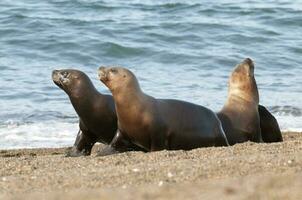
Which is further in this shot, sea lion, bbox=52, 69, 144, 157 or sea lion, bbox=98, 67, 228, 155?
sea lion, bbox=52, 69, 144, 157

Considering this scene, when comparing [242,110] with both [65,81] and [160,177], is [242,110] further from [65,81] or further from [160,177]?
[160,177]

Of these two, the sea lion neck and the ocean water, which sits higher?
the sea lion neck

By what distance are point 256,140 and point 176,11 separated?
42.6 feet

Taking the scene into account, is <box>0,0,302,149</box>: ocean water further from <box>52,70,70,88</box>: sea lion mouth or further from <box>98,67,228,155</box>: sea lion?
<box>98,67,228,155</box>: sea lion

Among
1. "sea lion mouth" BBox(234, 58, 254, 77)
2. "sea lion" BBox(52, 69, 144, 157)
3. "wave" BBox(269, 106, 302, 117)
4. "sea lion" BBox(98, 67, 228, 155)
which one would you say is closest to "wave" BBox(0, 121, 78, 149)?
"sea lion" BBox(52, 69, 144, 157)

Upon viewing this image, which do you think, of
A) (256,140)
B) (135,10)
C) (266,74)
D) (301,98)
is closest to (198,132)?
(256,140)

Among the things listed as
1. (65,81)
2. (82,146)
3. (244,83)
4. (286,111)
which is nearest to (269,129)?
(244,83)

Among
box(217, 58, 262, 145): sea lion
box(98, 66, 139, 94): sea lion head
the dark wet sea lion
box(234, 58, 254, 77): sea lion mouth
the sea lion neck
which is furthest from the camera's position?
box(234, 58, 254, 77): sea lion mouth

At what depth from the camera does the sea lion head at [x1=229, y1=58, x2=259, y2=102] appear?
1002cm

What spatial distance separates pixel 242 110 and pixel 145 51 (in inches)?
305

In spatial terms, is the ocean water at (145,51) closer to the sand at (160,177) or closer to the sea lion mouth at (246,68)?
the sea lion mouth at (246,68)

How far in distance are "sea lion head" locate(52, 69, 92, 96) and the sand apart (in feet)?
6.22

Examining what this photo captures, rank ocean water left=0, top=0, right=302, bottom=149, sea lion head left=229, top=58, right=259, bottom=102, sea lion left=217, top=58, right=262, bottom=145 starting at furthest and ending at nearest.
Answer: ocean water left=0, top=0, right=302, bottom=149 < sea lion head left=229, top=58, right=259, bottom=102 < sea lion left=217, top=58, right=262, bottom=145

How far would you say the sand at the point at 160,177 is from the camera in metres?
4.94
